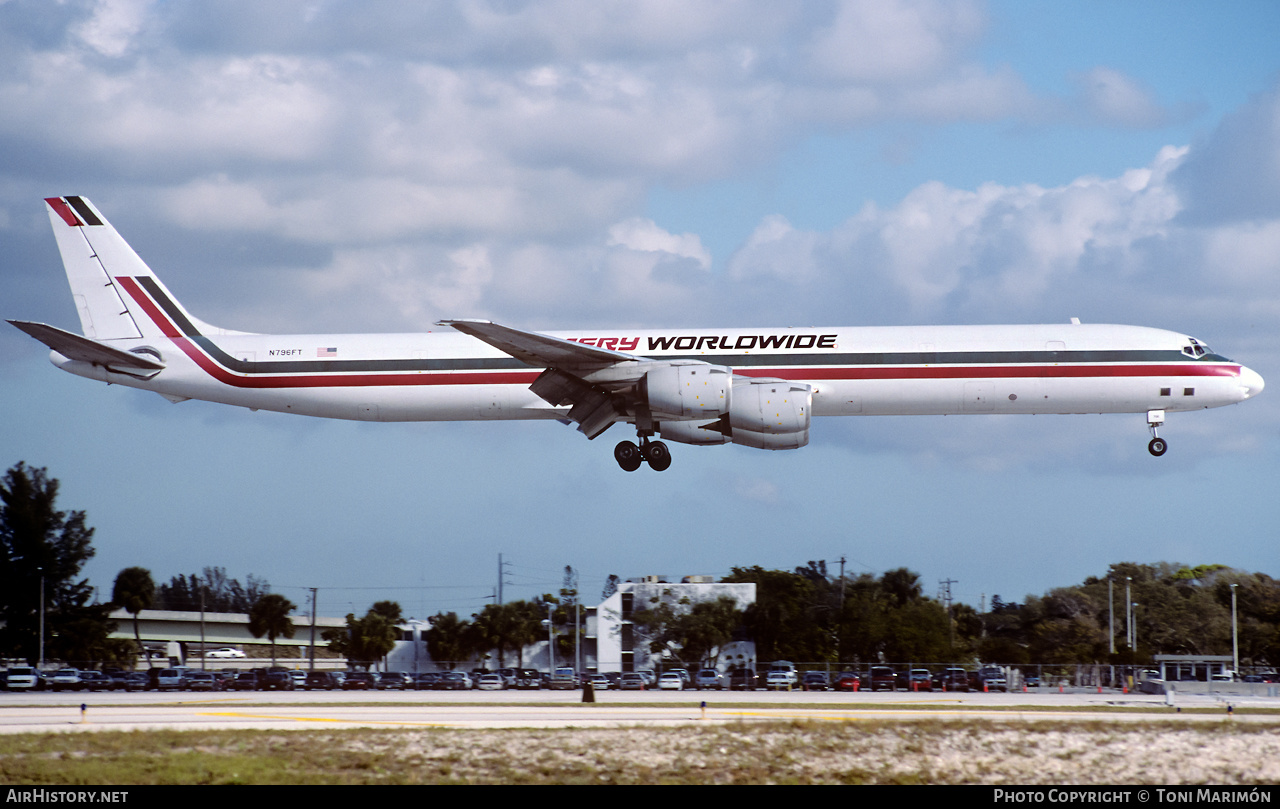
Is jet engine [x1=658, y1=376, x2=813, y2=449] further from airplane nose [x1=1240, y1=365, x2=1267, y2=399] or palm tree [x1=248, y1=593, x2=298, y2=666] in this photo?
palm tree [x1=248, y1=593, x2=298, y2=666]

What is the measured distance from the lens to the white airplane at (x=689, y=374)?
3509 centimetres

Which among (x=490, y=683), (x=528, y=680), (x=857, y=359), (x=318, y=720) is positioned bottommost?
(x=528, y=680)

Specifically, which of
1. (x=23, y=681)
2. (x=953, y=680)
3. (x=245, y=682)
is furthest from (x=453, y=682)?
(x=953, y=680)

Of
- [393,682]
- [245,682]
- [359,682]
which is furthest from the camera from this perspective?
[393,682]

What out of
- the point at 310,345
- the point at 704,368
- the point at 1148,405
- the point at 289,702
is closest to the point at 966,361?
→ the point at 1148,405

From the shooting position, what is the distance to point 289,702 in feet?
128

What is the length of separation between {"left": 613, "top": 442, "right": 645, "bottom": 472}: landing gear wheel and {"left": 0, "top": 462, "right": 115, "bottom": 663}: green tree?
5368 cm

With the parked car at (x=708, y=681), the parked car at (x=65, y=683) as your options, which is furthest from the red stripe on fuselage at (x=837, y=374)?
the parked car at (x=708, y=681)

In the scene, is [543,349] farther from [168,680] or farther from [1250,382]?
[168,680]

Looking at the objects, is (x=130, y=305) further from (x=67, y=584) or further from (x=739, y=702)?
(x=67, y=584)

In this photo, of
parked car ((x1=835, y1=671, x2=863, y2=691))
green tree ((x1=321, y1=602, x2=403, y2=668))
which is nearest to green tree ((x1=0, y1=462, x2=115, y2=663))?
green tree ((x1=321, y1=602, x2=403, y2=668))

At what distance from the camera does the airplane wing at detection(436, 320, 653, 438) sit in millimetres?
34031

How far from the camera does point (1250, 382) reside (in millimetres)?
37531

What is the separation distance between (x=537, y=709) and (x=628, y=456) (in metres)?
8.44
